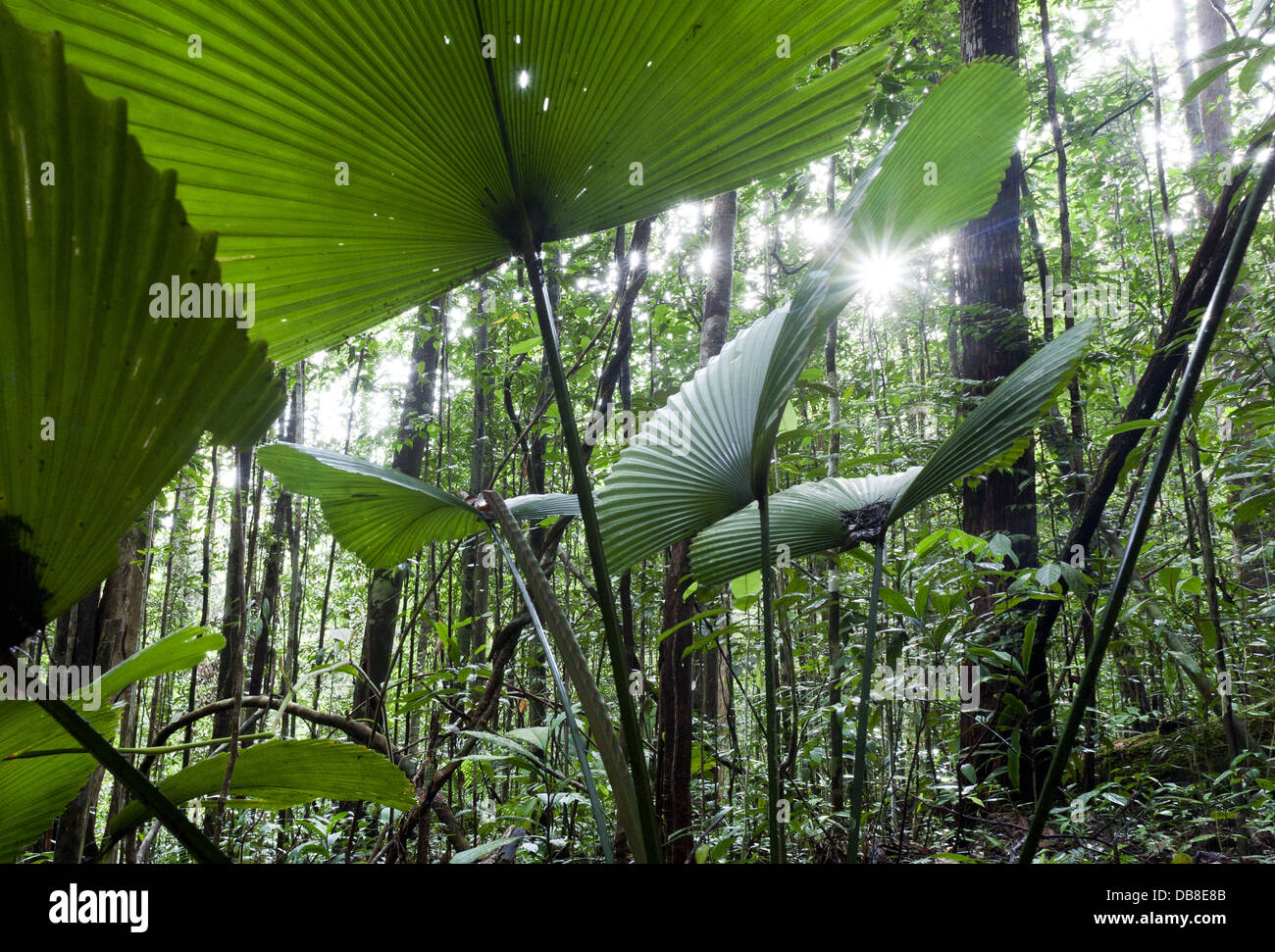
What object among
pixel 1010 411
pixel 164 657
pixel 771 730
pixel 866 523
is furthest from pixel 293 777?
pixel 1010 411

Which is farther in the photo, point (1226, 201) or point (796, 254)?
point (796, 254)

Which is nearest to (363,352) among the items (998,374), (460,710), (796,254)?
(796,254)

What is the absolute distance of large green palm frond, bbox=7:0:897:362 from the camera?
66 cm

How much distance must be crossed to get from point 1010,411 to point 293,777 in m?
1.06

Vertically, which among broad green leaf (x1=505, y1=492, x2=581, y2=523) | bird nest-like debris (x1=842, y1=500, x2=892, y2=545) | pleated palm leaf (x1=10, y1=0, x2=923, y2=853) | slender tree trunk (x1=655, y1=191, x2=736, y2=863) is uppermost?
A: pleated palm leaf (x1=10, y1=0, x2=923, y2=853)

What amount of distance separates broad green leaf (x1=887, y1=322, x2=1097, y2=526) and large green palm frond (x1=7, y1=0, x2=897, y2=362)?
0.40 metres

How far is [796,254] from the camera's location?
20.6ft

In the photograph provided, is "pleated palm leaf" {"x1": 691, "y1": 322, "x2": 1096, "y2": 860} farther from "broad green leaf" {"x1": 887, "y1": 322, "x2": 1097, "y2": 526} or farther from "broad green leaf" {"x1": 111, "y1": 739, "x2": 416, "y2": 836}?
"broad green leaf" {"x1": 111, "y1": 739, "x2": 416, "y2": 836}

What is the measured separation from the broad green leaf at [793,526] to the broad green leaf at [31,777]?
3.33ft

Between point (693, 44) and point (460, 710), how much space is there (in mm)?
2079

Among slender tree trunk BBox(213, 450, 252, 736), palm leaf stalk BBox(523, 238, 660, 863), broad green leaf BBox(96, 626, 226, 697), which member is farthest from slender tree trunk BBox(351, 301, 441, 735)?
palm leaf stalk BBox(523, 238, 660, 863)

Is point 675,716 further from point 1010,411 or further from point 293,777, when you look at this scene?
point 1010,411

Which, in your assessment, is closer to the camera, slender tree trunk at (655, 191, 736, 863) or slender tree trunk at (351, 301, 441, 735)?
slender tree trunk at (655, 191, 736, 863)
